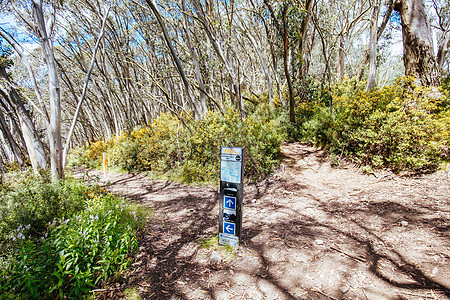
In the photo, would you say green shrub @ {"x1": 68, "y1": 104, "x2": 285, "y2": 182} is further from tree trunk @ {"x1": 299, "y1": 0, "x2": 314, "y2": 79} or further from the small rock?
the small rock

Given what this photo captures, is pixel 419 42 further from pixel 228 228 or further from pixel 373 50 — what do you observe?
pixel 228 228

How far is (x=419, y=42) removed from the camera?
5.36 metres

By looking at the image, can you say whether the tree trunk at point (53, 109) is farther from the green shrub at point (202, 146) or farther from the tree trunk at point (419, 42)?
the tree trunk at point (419, 42)

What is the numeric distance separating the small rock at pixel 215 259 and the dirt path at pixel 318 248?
0.04m

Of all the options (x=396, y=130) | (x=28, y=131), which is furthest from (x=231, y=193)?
(x=28, y=131)

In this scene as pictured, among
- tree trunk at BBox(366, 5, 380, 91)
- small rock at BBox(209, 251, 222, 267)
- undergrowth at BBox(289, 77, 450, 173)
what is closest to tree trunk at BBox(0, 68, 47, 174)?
small rock at BBox(209, 251, 222, 267)

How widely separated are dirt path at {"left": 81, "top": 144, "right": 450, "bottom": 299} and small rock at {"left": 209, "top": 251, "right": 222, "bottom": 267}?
41 mm

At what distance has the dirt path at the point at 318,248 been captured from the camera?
81.1 inches

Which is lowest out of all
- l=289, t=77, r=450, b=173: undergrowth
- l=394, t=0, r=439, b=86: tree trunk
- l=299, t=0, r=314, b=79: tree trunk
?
l=289, t=77, r=450, b=173: undergrowth

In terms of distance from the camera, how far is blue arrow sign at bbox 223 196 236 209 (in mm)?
2779

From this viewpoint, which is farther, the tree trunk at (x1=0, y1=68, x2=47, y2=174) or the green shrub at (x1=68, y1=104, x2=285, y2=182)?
the green shrub at (x1=68, y1=104, x2=285, y2=182)

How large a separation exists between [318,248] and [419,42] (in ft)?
20.6

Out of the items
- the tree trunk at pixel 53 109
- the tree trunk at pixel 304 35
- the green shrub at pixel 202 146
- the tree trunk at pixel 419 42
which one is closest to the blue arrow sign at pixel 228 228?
the green shrub at pixel 202 146

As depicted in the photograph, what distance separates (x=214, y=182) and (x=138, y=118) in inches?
433
